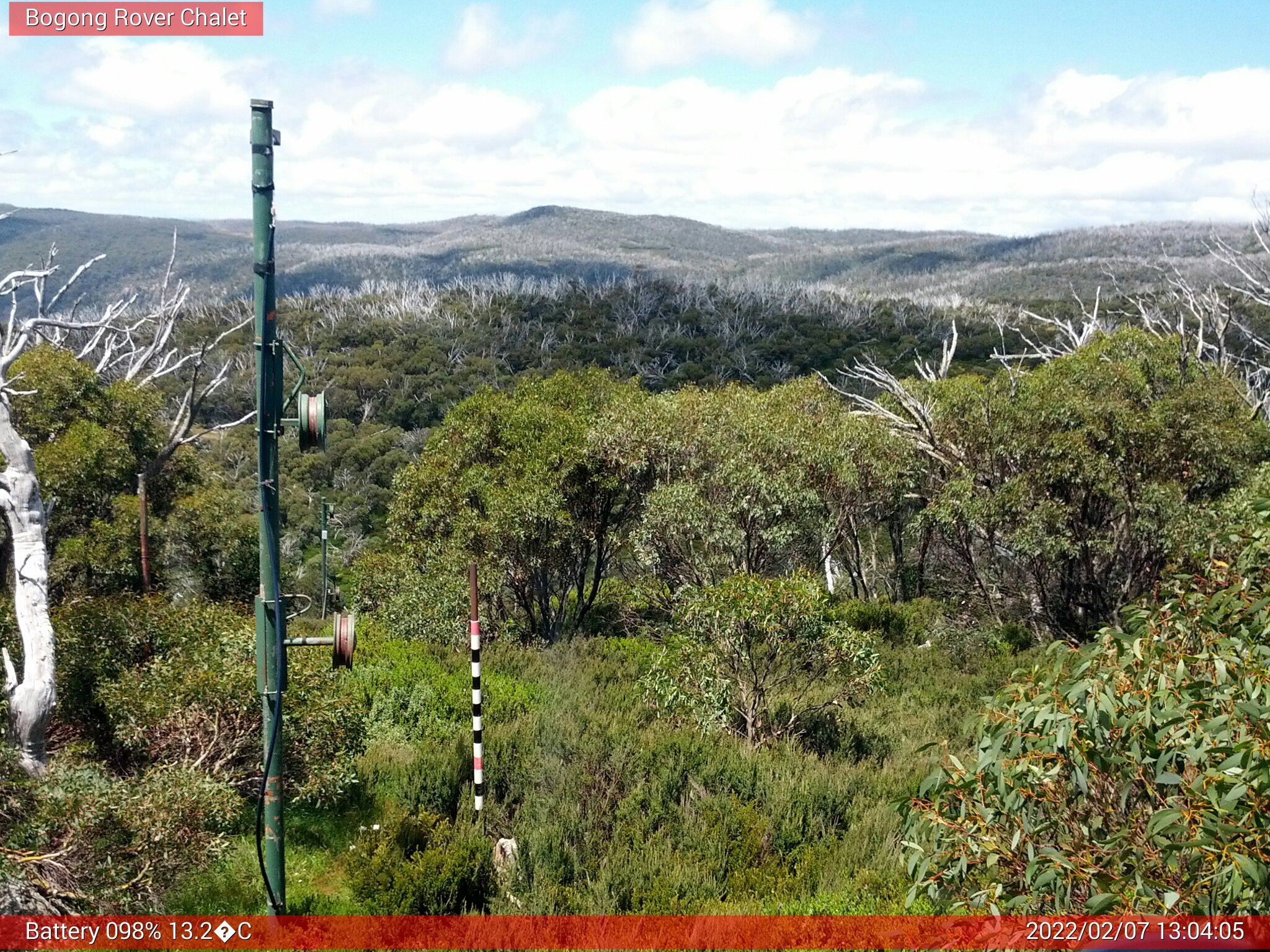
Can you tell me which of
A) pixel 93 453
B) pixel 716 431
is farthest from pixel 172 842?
pixel 716 431

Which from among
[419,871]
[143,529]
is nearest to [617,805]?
[419,871]

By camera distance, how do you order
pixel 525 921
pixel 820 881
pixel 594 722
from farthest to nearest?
pixel 594 722 → pixel 820 881 → pixel 525 921

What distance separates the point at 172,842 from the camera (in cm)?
652

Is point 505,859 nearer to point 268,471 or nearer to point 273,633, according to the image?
point 273,633

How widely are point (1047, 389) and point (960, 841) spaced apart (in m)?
12.2

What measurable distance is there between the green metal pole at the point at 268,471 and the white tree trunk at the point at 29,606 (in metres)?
2.52

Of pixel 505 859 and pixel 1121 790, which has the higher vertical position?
pixel 1121 790

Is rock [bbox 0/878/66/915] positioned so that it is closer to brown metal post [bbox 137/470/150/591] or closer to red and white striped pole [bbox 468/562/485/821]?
red and white striped pole [bbox 468/562/485/821]

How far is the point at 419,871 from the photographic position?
682cm

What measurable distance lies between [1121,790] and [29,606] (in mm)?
7574

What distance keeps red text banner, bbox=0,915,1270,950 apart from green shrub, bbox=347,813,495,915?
0.56 ft

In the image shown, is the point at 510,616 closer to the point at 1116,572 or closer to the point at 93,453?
the point at 93,453

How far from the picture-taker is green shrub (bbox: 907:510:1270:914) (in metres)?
3.41

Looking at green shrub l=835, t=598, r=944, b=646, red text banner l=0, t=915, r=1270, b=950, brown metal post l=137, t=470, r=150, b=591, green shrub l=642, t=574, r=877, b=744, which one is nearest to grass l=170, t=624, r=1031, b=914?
red text banner l=0, t=915, r=1270, b=950
